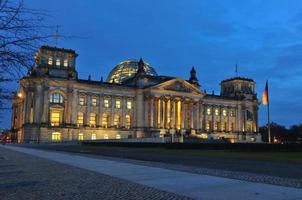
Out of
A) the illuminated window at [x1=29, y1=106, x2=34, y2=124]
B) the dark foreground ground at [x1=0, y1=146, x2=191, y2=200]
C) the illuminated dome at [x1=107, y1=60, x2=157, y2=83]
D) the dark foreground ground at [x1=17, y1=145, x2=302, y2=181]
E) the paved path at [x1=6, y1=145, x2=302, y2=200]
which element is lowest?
the dark foreground ground at [x1=17, y1=145, x2=302, y2=181]

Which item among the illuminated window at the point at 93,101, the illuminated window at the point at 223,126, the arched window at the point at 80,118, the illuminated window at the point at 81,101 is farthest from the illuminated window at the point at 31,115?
the illuminated window at the point at 223,126

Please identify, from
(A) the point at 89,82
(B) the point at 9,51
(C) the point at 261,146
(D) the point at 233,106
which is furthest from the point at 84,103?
(B) the point at 9,51

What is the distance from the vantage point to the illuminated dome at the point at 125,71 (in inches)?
5335

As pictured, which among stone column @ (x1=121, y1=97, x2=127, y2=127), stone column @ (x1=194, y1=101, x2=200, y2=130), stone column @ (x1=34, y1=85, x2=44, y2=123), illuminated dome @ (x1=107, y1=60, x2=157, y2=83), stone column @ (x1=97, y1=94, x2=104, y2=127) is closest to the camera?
stone column @ (x1=34, y1=85, x2=44, y2=123)

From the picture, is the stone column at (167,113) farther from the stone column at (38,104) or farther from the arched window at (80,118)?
the stone column at (38,104)

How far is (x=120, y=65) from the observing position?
466 ft

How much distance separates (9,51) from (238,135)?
131319 millimetres

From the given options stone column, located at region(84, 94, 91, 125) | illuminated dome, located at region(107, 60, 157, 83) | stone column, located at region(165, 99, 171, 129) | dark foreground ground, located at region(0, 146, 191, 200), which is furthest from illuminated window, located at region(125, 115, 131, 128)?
dark foreground ground, located at region(0, 146, 191, 200)

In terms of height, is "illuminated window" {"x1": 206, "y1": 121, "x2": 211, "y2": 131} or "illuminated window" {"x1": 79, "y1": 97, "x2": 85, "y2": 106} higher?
"illuminated window" {"x1": 79, "y1": 97, "x2": 85, "y2": 106}

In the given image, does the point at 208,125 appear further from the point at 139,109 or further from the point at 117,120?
the point at 117,120

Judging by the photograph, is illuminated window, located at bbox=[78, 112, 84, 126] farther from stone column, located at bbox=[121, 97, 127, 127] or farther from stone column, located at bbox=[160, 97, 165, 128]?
stone column, located at bbox=[160, 97, 165, 128]

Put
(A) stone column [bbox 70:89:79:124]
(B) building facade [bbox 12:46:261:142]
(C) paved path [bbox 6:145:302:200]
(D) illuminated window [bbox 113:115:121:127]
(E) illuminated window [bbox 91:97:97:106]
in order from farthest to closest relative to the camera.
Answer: (D) illuminated window [bbox 113:115:121:127]
(E) illuminated window [bbox 91:97:97:106]
(A) stone column [bbox 70:89:79:124]
(B) building facade [bbox 12:46:261:142]
(C) paved path [bbox 6:145:302:200]

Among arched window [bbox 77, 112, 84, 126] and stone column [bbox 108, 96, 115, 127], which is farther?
stone column [bbox 108, 96, 115, 127]

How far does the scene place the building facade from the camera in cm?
10262
